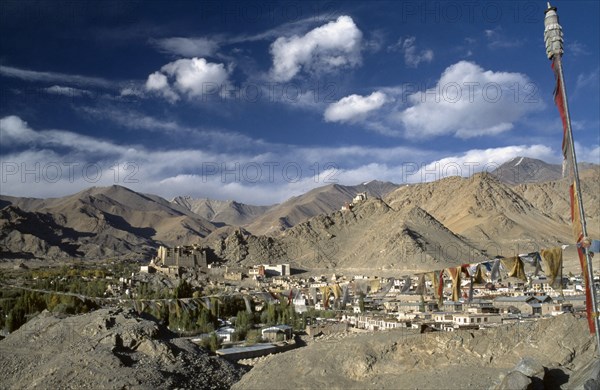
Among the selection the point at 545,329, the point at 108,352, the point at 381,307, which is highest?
the point at 545,329

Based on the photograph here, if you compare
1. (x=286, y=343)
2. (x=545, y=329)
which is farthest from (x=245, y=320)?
(x=545, y=329)

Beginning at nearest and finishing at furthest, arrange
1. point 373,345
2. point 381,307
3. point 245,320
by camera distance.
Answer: point 373,345
point 245,320
point 381,307

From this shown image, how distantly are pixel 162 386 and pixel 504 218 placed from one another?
405 feet

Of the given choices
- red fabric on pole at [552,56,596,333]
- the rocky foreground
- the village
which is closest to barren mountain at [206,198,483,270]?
the village

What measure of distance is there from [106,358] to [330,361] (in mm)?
9234

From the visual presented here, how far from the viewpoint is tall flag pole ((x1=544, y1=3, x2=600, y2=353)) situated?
8.66m

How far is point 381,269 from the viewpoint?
296 ft

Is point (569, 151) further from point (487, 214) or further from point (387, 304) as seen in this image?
point (487, 214)

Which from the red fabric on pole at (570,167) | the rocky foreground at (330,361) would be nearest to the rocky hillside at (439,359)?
the rocky foreground at (330,361)

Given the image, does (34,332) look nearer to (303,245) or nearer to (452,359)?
(452,359)

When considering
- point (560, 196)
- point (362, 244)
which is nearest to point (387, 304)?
point (362, 244)

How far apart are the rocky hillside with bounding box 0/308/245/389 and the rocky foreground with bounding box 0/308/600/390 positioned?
0.04 m

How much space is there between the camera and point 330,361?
15.3m

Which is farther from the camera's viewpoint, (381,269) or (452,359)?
(381,269)
